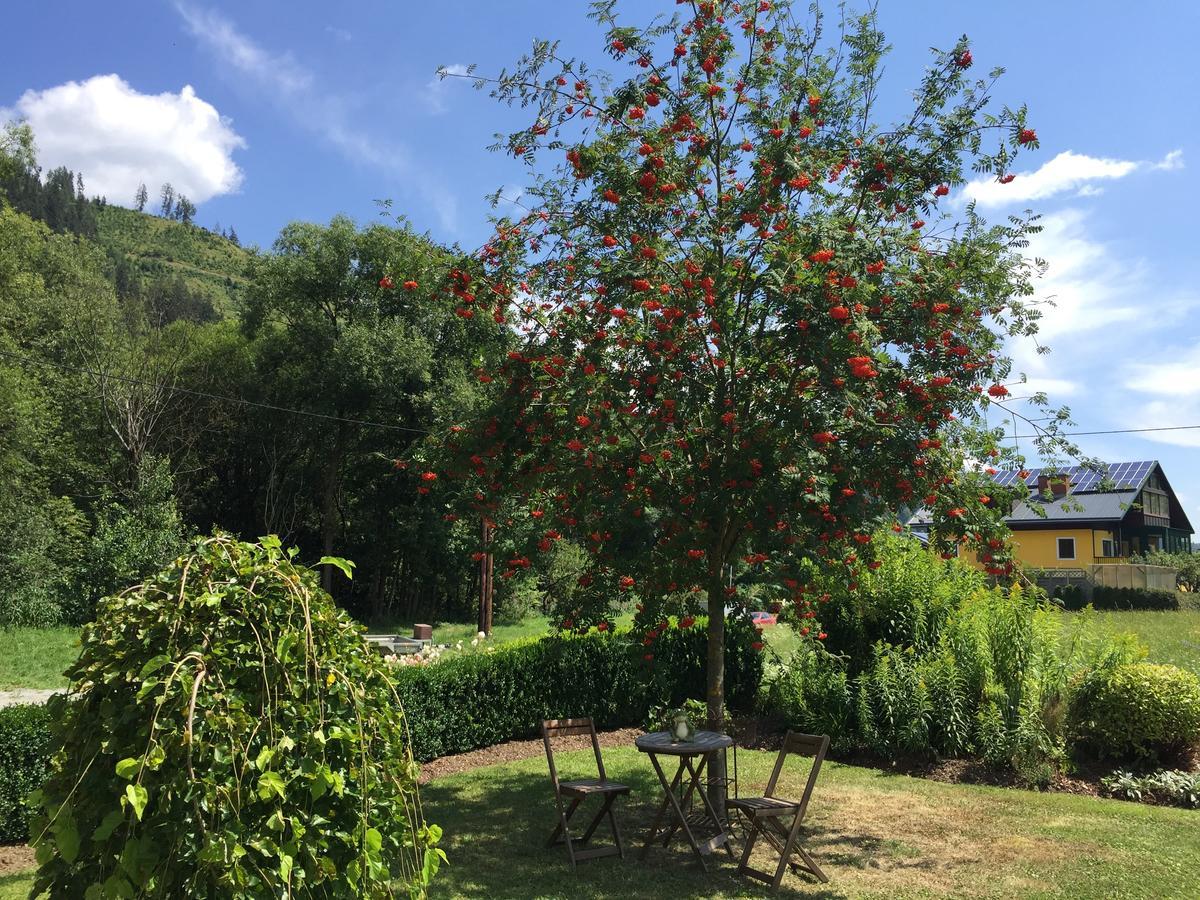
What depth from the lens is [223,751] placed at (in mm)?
2441

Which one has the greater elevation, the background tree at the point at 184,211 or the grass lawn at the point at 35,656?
the background tree at the point at 184,211

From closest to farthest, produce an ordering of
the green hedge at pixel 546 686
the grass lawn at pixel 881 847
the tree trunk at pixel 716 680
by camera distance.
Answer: the grass lawn at pixel 881 847, the tree trunk at pixel 716 680, the green hedge at pixel 546 686

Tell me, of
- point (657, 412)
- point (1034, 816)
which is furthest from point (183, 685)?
point (1034, 816)

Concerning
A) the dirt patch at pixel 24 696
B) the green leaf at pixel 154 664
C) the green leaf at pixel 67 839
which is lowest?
the dirt patch at pixel 24 696

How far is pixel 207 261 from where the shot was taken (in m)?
91.4

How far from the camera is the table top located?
575 centimetres

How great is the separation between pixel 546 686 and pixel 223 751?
25.8 feet

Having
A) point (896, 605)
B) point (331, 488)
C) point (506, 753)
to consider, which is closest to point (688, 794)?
point (506, 753)

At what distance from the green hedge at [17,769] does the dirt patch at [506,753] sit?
3.25m

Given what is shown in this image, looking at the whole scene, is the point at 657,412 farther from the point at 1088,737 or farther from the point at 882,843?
the point at 1088,737

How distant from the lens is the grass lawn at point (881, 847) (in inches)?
209

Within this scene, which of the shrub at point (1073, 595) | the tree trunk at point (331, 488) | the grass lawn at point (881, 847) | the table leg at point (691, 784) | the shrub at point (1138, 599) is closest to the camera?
the grass lawn at point (881, 847)

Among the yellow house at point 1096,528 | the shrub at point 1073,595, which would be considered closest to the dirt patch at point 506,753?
the shrub at point 1073,595

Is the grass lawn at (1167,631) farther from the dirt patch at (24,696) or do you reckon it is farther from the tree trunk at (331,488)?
the tree trunk at (331,488)
